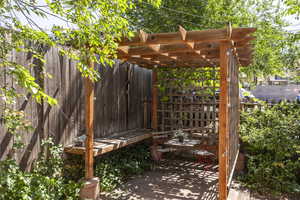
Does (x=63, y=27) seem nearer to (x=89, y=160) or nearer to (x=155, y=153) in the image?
(x=89, y=160)

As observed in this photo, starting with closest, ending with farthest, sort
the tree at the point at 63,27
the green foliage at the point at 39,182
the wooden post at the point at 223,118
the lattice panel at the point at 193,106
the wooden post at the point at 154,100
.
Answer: the tree at the point at 63,27
the green foliage at the point at 39,182
the wooden post at the point at 223,118
the lattice panel at the point at 193,106
the wooden post at the point at 154,100

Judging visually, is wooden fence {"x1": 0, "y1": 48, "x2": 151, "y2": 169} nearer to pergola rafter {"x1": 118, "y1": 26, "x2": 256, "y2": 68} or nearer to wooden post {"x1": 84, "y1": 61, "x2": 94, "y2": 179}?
wooden post {"x1": 84, "y1": 61, "x2": 94, "y2": 179}

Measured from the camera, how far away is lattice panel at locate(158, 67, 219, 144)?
5.31 metres

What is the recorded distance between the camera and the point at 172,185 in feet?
14.1

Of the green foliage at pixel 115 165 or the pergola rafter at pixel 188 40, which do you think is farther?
the green foliage at pixel 115 165

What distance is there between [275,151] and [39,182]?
13.4 feet

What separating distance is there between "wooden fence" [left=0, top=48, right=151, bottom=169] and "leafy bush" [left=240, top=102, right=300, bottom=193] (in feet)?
8.52

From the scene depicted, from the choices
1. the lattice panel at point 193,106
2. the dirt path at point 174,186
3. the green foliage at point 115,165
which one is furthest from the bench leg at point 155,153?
the lattice panel at point 193,106

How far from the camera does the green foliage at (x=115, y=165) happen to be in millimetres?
3846

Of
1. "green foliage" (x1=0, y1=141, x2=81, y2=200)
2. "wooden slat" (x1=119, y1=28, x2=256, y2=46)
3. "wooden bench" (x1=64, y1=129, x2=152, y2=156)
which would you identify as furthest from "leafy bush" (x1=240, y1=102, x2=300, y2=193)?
"green foliage" (x1=0, y1=141, x2=81, y2=200)

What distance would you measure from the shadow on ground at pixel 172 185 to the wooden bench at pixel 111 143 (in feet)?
2.36

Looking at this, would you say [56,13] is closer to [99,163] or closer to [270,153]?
[99,163]

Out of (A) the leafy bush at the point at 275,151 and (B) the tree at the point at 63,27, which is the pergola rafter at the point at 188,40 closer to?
(B) the tree at the point at 63,27

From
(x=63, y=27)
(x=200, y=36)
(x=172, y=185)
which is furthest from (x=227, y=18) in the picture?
(x=63, y=27)
